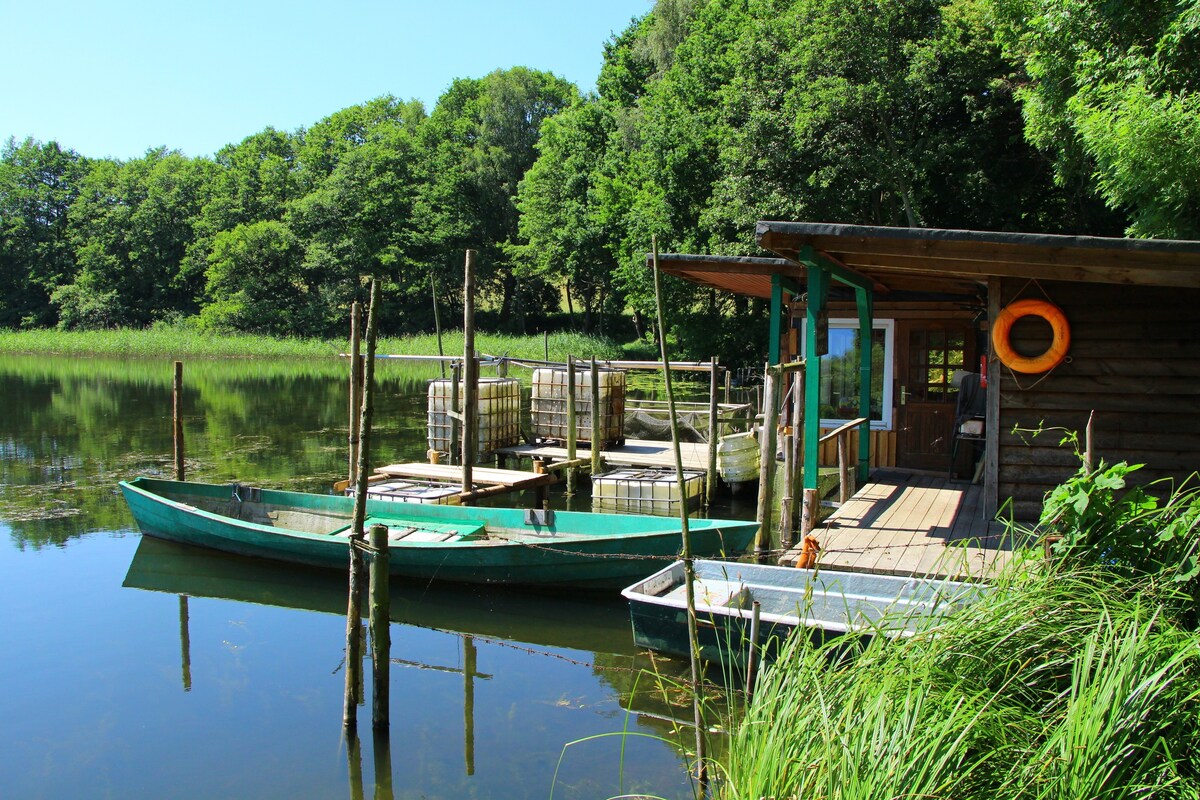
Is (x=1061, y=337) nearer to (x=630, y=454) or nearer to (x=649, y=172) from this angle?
(x=630, y=454)

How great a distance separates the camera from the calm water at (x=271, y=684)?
6668mm

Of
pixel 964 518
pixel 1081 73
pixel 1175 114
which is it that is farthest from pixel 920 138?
pixel 964 518

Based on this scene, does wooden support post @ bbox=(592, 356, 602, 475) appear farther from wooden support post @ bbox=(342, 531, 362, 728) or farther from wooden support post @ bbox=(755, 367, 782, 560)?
wooden support post @ bbox=(342, 531, 362, 728)

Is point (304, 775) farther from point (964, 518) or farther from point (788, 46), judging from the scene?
point (788, 46)

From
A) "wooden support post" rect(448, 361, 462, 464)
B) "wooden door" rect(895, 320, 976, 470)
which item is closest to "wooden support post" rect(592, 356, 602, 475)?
"wooden support post" rect(448, 361, 462, 464)

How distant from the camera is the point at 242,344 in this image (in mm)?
50062

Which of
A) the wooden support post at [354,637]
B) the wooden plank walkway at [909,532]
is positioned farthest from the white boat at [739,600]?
the wooden support post at [354,637]

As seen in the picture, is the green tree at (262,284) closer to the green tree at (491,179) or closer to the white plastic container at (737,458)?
the green tree at (491,179)

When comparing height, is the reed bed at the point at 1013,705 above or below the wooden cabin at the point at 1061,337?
below

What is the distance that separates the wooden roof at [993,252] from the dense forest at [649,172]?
565 cm

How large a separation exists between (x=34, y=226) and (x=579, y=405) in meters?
63.0

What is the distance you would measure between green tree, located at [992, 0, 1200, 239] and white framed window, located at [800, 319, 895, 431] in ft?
12.9

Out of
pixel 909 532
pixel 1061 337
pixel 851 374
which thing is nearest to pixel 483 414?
pixel 851 374

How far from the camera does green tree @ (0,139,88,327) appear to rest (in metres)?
62.0
